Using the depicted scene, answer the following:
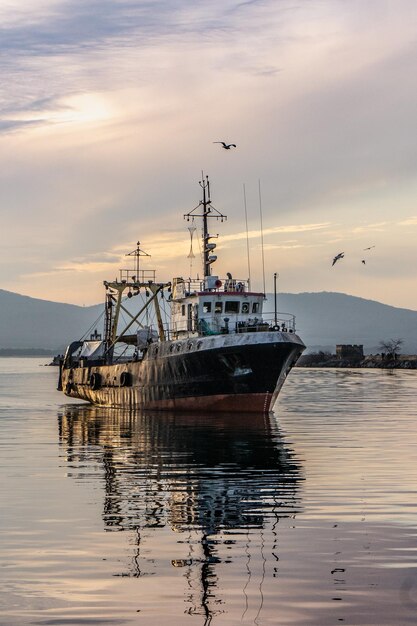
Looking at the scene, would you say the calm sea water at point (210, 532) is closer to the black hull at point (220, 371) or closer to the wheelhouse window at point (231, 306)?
the black hull at point (220, 371)

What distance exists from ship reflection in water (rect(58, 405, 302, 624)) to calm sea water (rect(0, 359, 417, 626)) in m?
0.05

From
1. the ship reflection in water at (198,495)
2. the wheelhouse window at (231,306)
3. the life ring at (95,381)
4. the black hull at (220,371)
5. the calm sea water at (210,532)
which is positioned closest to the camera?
the calm sea water at (210,532)

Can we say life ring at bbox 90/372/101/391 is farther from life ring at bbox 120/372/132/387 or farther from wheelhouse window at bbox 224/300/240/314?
wheelhouse window at bbox 224/300/240/314

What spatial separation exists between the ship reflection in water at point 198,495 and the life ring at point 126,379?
53.2ft

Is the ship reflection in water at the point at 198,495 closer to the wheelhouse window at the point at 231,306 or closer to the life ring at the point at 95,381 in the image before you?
the wheelhouse window at the point at 231,306

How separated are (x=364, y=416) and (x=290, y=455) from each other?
2296cm

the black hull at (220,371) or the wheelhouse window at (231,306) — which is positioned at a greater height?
the wheelhouse window at (231,306)

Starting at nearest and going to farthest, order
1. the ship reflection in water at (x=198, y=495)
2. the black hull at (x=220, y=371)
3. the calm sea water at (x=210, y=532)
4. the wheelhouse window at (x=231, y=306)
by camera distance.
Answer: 1. the calm sea water at (x=210, y=532)
2. the ship reflection in water at (x=198, y=495)
3. the black hull at (x=220, y=371)
4. the wheelhouse window at (x=231, y=306)

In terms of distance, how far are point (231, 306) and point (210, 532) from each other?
132 ft

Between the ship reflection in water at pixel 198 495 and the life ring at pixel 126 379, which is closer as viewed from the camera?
the ship reflection in water at pixel 198 495

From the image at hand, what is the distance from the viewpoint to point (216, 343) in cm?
5412

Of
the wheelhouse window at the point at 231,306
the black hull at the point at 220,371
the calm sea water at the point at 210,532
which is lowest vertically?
the calm sea water at the point at 210,532

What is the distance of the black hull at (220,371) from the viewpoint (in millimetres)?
53750

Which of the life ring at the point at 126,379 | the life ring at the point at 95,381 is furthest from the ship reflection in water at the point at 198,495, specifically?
the life ring at the point at 95,381
